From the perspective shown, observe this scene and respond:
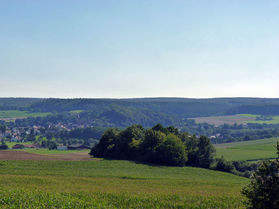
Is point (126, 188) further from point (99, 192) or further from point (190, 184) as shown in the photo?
point (190, 184)

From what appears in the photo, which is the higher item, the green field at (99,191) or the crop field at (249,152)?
the green field at (99,191)

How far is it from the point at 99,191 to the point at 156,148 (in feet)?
146

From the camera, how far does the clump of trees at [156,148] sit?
84.1 metres

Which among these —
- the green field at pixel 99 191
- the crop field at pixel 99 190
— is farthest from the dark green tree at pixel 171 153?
the green field at pixel 99 191

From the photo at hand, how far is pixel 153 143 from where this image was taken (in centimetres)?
8775

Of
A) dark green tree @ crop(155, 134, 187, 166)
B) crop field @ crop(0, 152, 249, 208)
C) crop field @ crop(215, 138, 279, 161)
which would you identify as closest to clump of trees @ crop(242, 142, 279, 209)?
crop field @ crop(0, 152, 249, 208)

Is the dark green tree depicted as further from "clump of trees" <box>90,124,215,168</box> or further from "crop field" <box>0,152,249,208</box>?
"crop field" <box>0,152,249,208</box>

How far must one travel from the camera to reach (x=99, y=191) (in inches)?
1655

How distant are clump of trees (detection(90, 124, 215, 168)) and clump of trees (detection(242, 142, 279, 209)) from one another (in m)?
56.8

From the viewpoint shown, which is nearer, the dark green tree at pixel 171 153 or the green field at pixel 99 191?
the green field at pixel 99 191

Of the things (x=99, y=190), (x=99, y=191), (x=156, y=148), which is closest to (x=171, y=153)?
(x=156, y=148)

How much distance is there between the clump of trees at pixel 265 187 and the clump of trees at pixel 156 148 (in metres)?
56.8

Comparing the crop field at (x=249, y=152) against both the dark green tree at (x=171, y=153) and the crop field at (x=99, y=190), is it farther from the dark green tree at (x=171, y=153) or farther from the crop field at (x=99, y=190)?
Answer: the crop field at (x=99, y=190)

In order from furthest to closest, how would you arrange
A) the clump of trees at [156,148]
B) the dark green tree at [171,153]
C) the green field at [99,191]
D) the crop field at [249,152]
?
the crop field at [249,152], the clump of trees at [156,148], the dark green tree at [171,153], the green field at [99,191]
